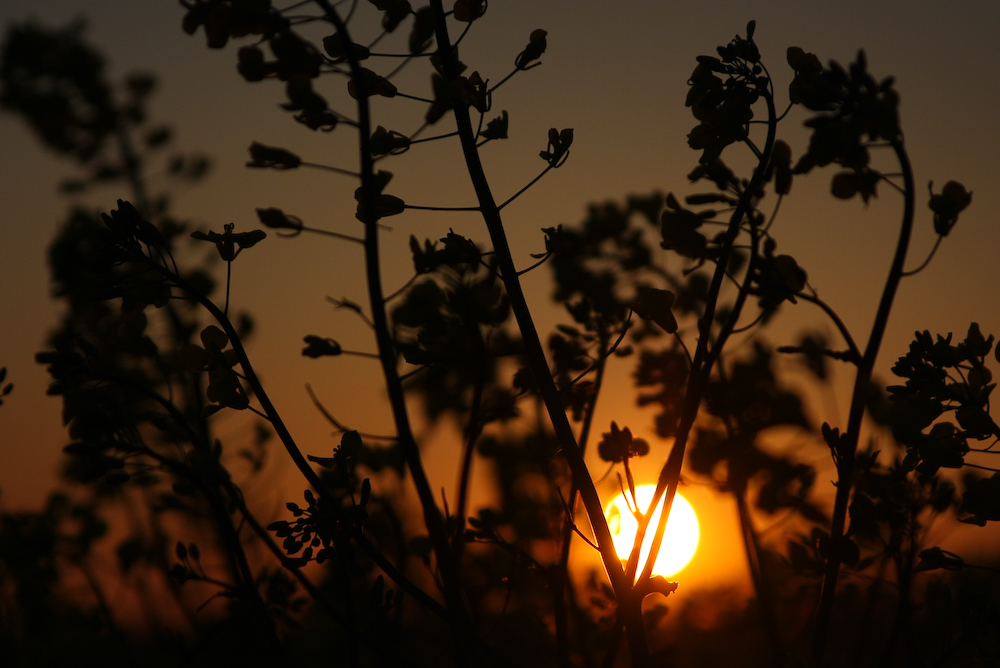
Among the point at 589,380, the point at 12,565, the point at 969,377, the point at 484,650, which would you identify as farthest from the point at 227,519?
the point at 12,565

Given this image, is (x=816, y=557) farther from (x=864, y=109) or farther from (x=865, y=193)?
(x=864, y=109)

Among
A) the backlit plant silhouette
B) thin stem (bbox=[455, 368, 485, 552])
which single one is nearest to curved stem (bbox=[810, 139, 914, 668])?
the backlit plant silhouette

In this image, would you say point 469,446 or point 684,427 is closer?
point 684,427

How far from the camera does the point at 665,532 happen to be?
5.39 feet

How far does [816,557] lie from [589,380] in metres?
0.83

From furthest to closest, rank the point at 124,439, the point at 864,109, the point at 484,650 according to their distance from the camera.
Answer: the point at 124,439, the point at 484,650, the point at 864,109

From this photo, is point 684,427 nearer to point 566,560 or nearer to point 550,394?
point 550,394

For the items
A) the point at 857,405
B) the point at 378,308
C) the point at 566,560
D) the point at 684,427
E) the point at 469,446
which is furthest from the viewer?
the point at 566,560

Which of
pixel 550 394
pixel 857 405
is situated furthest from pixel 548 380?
pixel 857 405

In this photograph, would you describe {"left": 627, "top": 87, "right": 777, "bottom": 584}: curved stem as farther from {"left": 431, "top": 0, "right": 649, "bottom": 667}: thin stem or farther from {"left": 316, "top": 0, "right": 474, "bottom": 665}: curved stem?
{"left": 316, "top": 0, "right": 474, "bottom": 665}: curved stem

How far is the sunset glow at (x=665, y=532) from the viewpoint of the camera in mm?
2158

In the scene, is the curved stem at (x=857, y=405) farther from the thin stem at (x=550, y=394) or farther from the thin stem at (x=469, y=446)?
the thin stem at (x=469, y=446)

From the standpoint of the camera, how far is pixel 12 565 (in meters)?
3.43

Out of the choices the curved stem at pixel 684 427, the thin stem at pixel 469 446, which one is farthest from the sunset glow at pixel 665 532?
the thin stem at pixel 469 446
